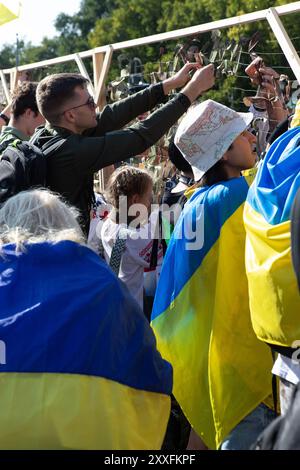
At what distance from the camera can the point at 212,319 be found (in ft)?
11.7

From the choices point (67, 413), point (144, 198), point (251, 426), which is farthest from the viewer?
point (144, 198)

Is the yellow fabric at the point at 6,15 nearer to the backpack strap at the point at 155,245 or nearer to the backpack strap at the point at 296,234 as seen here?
the backpack strap at the point at 155,245

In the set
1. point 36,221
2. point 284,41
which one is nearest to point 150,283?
point 284,41

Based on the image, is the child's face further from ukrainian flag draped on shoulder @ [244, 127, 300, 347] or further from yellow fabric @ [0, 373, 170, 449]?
yellow fabric @ [0, 373, 170, 449]

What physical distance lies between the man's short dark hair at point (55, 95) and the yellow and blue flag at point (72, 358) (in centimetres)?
167

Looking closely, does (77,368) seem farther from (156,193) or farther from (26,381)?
(156,193)

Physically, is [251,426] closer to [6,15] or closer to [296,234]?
[296,234]

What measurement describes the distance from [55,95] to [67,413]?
2.13 meters

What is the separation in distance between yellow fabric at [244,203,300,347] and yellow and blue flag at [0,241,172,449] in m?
0.38

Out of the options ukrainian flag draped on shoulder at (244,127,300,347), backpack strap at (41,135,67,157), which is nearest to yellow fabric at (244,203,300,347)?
ukrainian flag draped on shoulder at (244,127,300,347)

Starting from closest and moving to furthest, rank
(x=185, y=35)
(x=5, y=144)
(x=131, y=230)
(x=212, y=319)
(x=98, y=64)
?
(x=212, y=319), (x=5, y=144), (x=131, y=230), (x=185, y=35), (x=98, y=64)

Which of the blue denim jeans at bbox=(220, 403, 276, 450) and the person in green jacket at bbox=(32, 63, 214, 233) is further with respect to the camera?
the person in green jacket at bbox=(32, 63, 214, 233)

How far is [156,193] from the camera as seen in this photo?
225 inches

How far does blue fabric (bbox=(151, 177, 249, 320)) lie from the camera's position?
3.55 metres
